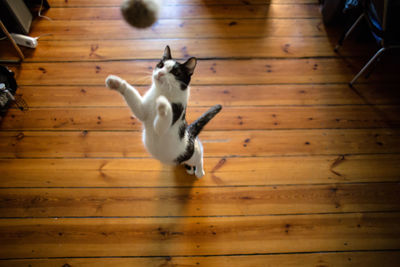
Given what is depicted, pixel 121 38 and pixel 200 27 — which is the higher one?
pixel 200 27

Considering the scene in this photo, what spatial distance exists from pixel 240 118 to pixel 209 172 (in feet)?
1.45

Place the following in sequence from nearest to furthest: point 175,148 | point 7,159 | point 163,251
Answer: point 175,148
point 163,251
point 7,159

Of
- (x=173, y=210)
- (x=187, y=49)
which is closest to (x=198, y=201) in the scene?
(x=173, y=210)

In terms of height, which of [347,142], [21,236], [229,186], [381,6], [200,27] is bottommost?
[21,236]

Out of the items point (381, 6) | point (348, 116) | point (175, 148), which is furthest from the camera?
point (348, 116)

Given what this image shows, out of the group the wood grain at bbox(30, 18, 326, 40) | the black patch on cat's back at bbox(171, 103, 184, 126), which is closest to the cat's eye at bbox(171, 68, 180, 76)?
the black patch on cat's back at bbox(171, 103, 184, 126)

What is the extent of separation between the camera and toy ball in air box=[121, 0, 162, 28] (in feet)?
6.72

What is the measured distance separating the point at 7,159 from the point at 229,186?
4.56 feet

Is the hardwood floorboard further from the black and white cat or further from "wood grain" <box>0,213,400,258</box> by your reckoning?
the black and white cat

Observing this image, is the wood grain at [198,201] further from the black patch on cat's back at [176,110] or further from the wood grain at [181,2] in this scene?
the wood grain at [181,2]

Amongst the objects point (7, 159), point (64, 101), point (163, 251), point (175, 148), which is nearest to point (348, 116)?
point (175, 148)

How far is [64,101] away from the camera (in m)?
1.68

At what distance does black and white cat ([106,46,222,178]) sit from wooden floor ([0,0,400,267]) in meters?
0.46

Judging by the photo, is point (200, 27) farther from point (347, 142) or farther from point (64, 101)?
point (347, 142)
